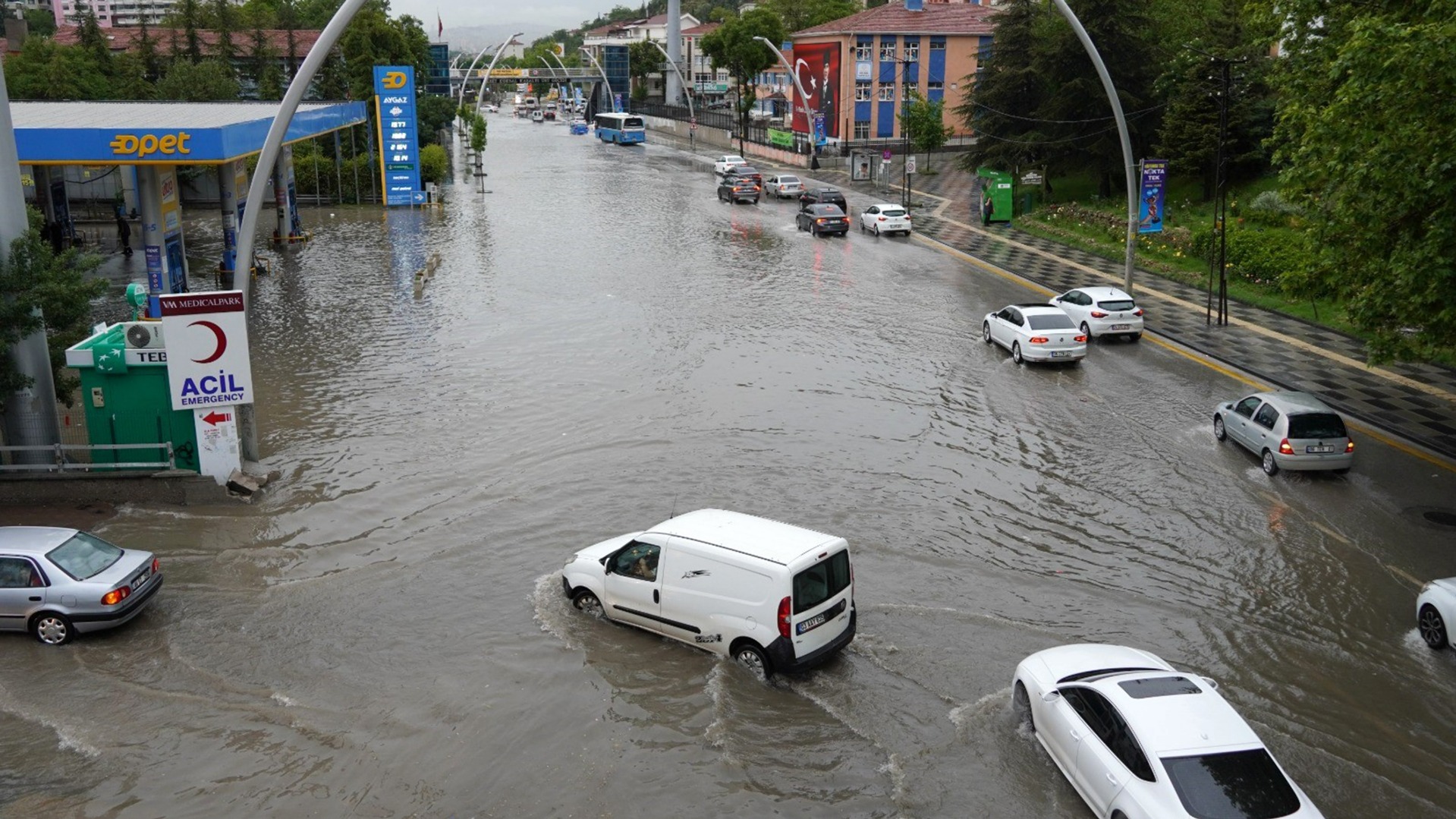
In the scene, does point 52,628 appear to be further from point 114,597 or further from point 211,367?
point 211,367

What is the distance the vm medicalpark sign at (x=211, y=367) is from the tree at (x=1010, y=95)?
138 ft

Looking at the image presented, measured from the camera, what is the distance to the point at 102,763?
33.8ft

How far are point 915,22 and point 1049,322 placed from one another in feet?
204

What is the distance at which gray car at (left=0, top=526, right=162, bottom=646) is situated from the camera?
1257cm

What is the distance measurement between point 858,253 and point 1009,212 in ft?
35.2

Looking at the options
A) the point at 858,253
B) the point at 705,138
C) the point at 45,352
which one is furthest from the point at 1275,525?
the point at 705,138

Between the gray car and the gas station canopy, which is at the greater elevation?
the gas station canopy

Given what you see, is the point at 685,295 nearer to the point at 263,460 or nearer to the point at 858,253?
the point at 858,253

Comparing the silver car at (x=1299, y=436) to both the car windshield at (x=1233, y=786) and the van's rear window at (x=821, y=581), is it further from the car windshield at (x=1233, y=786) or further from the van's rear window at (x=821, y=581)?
the car windshield at (x=1233, y=786)

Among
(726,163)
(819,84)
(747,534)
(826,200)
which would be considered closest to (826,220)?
(826,200)

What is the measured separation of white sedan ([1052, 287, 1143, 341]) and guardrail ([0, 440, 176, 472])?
65.4ft

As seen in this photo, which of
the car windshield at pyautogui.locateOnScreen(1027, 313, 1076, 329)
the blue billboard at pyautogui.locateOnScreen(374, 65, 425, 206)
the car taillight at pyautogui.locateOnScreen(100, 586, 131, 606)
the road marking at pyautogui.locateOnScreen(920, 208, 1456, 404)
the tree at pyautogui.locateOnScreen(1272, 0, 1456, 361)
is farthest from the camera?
the blue billboard at pyautogui.locateOnScreen(374, 65, 425, 206)

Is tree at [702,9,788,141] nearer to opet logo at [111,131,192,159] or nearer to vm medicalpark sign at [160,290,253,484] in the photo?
opet logo at [111,131,192,159]

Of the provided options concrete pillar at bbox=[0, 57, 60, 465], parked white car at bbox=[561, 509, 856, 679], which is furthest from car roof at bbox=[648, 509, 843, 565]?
concrete pillar at bbox=[0, 57, 60, 465]
